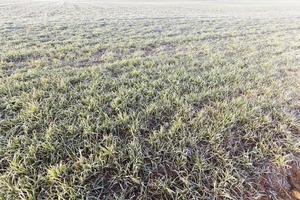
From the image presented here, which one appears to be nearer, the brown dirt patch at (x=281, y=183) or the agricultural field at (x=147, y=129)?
the agricultural field at (x=147, y=129)

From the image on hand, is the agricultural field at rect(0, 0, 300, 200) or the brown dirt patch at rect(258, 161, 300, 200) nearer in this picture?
the agricultural field at rect(0, 0, 300, 200)

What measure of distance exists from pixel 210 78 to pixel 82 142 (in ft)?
→ 11.6

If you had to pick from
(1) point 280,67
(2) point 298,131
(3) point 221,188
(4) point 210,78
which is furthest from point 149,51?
(3) point 221,188

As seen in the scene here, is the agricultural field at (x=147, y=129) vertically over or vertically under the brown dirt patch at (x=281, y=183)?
over

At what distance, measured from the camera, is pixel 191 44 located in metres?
9.62

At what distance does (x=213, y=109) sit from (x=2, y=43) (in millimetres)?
7777

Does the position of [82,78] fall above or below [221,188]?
above

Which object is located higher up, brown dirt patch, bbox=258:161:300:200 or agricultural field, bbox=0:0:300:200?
agricultural field, bbox=0:0:300:200

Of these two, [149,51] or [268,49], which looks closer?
[149,51]

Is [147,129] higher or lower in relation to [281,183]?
higher

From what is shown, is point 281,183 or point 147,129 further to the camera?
point 147,129

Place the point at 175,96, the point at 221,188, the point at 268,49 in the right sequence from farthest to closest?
1. the point at 268,49
2. the point at 175,96
3. the point at 221,188

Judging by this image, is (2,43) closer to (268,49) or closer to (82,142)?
(82,142)

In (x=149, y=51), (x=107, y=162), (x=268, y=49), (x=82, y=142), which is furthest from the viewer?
(x=268, y=49)
